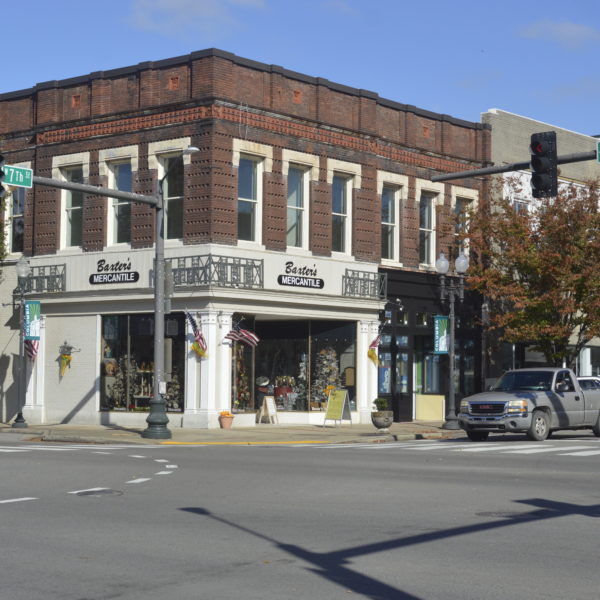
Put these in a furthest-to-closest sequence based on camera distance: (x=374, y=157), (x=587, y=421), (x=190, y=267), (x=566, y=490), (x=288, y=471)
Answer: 1. (x=374, y=157)
2. (x=190, y=267)
3. (x=587, y=421)
4. (x=288, y=471)
5. (x=566, y=490)

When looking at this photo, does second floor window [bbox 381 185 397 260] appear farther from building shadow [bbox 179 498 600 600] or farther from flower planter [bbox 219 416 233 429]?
building shadow [bbox 179 498 600 600]

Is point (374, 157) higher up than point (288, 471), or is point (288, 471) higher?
point (374, 157)

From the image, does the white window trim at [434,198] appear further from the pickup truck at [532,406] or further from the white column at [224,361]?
the pickup truck at [532,406]

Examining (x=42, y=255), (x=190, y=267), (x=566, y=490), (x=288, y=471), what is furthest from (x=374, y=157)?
(x=566, y=490)

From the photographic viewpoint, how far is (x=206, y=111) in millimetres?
30859

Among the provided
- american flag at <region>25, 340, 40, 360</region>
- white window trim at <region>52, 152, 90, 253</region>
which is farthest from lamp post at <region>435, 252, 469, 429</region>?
american flag at <region>25, 340, 40, 360</region>

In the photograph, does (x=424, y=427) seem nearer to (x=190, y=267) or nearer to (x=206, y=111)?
(x=190, y=267)

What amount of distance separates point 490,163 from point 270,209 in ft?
35.9

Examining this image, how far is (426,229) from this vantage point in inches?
1481

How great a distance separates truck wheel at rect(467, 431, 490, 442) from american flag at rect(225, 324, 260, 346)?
25.1 feet

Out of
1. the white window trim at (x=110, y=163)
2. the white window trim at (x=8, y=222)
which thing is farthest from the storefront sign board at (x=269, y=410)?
the white window trim at (x=8, y=222)

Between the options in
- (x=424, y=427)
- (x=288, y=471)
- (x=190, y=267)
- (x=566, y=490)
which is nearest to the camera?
(x=566, y=490)

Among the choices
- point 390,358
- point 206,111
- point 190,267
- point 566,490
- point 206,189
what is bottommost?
point 566,490

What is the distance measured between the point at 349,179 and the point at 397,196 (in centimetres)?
245
